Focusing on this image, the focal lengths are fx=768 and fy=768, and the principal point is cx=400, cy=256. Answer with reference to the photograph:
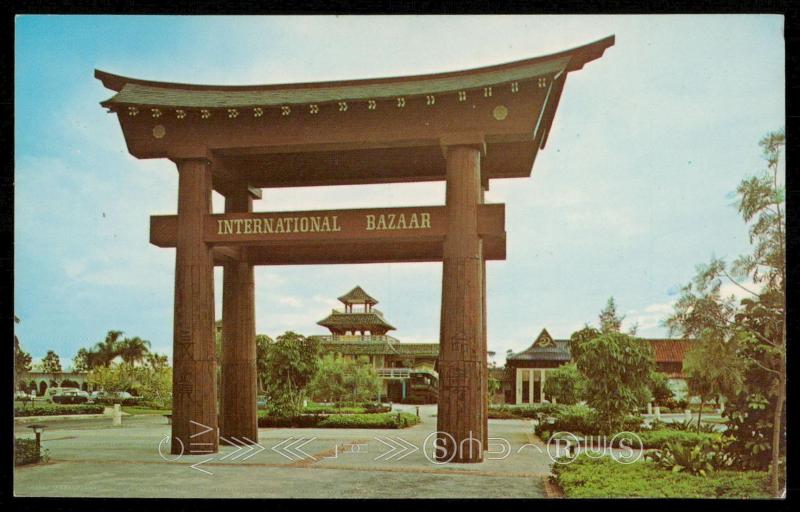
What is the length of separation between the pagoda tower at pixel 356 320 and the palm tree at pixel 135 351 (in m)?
12.4

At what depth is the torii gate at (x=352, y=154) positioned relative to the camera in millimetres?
17609

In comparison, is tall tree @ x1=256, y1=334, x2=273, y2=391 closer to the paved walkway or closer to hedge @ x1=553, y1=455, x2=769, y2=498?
the paved walkway

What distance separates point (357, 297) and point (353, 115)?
21363mm

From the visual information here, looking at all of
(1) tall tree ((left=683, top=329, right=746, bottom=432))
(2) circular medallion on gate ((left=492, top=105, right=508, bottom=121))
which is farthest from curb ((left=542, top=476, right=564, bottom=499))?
(2) circular medallion on gate ((left=492, top=105, right=508, bottom=121))

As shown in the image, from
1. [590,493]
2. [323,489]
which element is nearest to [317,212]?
[323,489]

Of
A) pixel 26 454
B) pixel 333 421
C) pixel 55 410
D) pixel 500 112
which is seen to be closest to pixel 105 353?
pixel 55 410

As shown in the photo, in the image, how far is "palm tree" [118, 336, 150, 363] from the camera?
43.4m

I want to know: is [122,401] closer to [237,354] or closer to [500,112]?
[237,354]

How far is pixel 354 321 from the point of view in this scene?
37.6 metres

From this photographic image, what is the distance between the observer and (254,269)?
23.5m

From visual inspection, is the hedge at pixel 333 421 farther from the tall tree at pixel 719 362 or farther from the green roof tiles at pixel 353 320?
the tall tree at pixel 719 362
